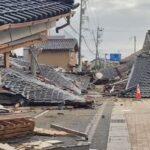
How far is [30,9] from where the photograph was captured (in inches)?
433

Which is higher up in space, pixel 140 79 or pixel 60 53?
pixel 60 53

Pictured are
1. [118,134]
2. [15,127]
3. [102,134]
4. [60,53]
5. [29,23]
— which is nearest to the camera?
[15,127]

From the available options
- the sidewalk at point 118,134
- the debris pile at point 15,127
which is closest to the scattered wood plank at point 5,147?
the debris pile at point 15,127

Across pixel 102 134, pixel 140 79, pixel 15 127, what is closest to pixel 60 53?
pixel 140 79

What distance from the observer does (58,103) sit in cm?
2403

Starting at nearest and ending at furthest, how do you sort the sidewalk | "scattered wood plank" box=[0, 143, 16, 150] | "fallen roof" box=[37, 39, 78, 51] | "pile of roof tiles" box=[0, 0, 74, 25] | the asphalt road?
1. "scattered wood plank" box=[0, 143, 16, 150]
2. "pile of roof tiles" box=[0, 0, 74, 25]
3. the sidewalk
4. the asphalt road
5. "fallen roof" box=[37, 39, 78, 51]

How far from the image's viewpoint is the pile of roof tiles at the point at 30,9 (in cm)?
1006

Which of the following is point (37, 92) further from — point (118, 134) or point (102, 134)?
point (118, 134)

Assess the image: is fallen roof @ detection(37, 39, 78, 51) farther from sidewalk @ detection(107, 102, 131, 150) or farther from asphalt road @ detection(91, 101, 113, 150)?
sidewalk @ detection(107, 102, 131, 150)

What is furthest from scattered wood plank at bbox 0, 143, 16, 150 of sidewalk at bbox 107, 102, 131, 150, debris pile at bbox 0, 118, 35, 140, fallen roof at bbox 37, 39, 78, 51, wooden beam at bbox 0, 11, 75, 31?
fallen roof at bbox 37, 39, 78, 51

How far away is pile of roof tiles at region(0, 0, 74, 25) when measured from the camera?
33.0ft

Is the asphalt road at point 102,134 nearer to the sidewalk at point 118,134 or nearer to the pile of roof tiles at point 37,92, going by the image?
the sidewalk at point 118,134

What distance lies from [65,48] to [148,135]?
47.9 metres

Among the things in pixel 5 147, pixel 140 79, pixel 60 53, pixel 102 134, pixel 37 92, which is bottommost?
pixel 102 134
